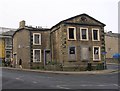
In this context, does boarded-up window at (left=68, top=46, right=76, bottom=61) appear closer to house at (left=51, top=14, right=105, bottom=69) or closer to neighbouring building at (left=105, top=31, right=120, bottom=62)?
house at (left=51, top=14, right=105, bottom=69)

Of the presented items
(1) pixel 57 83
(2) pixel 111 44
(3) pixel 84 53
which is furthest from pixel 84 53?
(2) pixel 111 44

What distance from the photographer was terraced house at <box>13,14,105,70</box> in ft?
123

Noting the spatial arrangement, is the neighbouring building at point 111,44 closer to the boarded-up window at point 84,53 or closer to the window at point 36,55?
the window at point 36,55

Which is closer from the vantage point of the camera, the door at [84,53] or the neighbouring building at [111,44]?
the door at [84,53]

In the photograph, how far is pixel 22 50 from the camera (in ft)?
148

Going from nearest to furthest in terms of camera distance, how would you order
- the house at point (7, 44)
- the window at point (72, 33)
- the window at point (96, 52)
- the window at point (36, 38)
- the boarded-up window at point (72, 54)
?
the boarded-up window at point (72, 54)
the window at point (72, 33)
the window at point (96, 52)
the window at point (36, 38)
the house at point (7, 44)

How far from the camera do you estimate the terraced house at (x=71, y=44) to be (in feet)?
123

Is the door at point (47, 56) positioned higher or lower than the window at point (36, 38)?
lower

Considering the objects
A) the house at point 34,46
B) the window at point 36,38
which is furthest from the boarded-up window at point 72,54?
the window at point 36,38

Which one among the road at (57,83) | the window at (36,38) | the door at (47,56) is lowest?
the road at (57,83)

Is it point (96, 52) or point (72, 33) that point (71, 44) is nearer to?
point (72, 33)

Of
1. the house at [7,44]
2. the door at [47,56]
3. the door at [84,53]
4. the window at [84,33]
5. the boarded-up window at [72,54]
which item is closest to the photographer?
the boarded-up window at [72,54]

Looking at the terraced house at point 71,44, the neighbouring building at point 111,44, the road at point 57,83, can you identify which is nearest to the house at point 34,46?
the terraced house at point 71,44

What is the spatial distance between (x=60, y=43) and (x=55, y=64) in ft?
9.33
